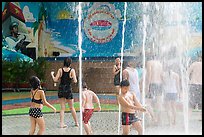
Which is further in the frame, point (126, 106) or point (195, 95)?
point (195, 95)

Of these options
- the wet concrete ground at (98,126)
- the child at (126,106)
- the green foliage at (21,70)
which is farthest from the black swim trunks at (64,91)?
the green foliage at (21,70)

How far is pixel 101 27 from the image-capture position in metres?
18.9

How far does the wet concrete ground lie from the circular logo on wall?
323 inches

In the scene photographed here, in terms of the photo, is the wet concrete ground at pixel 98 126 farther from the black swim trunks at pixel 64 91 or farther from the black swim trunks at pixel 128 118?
the black swim trunks at pixel 128 118

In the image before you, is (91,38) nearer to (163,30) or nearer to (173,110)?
(163,30)

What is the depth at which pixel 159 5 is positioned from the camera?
1667 cm

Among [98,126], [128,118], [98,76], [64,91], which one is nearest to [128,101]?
[128,118]

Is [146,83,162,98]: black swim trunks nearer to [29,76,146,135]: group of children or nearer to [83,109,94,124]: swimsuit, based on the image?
[29,76,146,135]: group of children

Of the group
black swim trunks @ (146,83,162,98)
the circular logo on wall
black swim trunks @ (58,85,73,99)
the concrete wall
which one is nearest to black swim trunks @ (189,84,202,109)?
black swim trunks @ (146,83,162,98)

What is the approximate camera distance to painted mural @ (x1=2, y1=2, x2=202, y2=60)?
18625 mm

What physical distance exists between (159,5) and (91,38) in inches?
139

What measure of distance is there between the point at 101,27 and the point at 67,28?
1.47m

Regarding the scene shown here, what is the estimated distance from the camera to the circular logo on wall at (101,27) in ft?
61.5

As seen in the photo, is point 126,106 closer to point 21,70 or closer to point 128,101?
→ point 128,101
